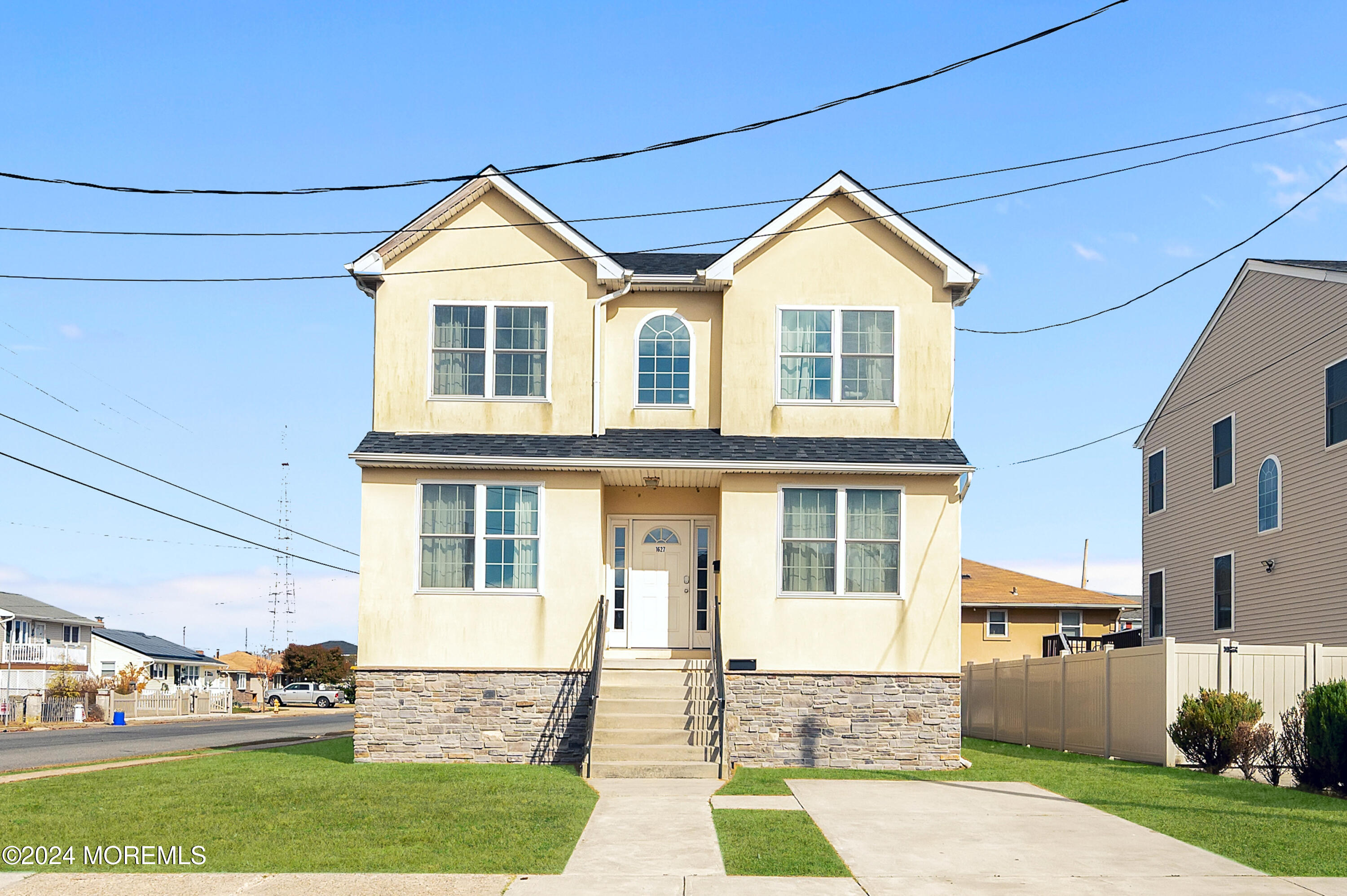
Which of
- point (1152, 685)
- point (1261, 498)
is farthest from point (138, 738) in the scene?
point (1261, 498)

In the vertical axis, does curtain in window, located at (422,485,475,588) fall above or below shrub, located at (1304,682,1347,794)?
above

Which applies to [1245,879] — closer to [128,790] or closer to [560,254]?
[128,790]

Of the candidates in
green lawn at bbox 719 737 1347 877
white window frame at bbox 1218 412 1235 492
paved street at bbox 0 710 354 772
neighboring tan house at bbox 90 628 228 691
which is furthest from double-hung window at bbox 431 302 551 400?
neighboring tan house at bbox 90 628 228 691

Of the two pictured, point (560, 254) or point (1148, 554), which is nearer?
point (560, 254)

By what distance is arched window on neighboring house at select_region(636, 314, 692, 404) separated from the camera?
66.2 feet

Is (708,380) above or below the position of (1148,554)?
above

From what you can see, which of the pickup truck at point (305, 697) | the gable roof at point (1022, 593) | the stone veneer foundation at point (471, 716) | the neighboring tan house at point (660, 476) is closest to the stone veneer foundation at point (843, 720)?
the neighboring tan house at point (660, 476)

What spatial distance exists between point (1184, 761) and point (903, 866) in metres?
10.2

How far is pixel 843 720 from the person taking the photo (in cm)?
1872

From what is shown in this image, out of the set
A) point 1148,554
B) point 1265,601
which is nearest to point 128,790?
point 1265,601

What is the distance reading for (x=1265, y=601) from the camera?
25.8 m

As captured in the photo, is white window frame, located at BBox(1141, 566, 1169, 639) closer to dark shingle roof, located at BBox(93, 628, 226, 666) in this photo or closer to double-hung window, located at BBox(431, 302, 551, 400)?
double-hung window, located at BBox(431, 302, 551, 400)

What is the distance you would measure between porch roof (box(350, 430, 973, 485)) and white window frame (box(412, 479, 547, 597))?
0.28 metres

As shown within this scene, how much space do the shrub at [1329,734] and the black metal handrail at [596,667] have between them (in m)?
9.08
